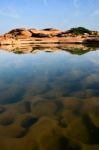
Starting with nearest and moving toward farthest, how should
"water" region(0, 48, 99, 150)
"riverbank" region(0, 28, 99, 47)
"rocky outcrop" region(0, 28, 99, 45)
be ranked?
1. "water" region(0, 48, 99, 150)
2. "riverbank" region(0, 28, 99, 47)
3. "rocky outcrop" region(0, 28, 99, 45)

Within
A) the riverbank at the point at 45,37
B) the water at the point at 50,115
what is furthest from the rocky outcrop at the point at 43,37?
the water at the point at 50,115

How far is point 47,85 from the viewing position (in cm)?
1096

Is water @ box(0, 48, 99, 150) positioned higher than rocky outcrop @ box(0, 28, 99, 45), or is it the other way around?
water @ box(0, 48, 99, 150)

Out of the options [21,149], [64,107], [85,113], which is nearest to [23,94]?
[64,107]

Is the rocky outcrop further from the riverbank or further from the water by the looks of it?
the water

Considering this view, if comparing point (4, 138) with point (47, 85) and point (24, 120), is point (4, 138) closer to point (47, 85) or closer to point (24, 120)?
point (24, 120)

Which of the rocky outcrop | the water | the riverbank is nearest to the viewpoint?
the water

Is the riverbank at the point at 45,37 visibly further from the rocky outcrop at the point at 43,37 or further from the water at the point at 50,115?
the water at the point at 50,115

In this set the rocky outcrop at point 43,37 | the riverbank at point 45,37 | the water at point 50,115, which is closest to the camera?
the water at point 50,115

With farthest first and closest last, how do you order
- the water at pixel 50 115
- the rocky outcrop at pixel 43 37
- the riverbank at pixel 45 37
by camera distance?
the rocky outcrop at pixel 43 37 → the riverbank at pixel 45 37 → the water at pixel 50 115

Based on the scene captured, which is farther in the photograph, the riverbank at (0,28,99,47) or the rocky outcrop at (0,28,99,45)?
the rocky outcrop at (0,28,99,45)

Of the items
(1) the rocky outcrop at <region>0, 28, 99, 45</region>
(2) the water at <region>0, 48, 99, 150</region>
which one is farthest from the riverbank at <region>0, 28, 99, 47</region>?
(2) the water at <region>0, 48, 99, 150</region>

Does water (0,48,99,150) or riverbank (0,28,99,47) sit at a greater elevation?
water (0,48,99,150)

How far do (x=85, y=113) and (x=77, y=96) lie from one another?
5.89 ft
